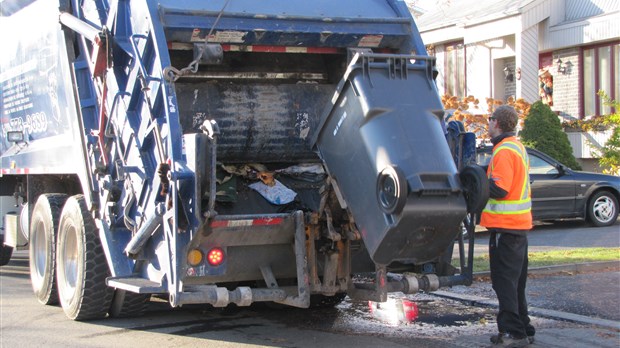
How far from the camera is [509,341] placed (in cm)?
604

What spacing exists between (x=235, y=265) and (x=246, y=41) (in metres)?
1.65

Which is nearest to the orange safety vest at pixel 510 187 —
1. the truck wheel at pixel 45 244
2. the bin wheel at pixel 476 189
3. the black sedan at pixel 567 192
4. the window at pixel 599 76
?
the bin wheel at pixel 476 189

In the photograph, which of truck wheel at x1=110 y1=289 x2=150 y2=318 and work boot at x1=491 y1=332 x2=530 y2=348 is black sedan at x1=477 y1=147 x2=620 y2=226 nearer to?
truck wheel at x1=110 y1=289 x2=150 y2=318

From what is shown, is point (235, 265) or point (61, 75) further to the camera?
point (61, 75)

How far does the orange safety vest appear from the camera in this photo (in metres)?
6.05

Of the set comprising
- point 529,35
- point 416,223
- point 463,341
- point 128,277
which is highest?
point 529,35

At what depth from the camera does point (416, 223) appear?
5305mm

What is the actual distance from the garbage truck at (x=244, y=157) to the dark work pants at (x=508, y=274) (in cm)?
25

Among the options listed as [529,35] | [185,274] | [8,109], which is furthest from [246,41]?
[529,35]

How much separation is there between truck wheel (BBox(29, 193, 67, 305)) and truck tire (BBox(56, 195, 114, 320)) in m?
0.39

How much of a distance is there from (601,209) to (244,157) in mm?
8668

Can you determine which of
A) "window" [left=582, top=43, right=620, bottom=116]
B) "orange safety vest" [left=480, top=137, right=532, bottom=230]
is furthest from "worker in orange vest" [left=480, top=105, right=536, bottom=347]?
"window" [left=582, top=43, right=620, bottom=116]

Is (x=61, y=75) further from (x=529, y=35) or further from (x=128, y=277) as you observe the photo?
(x=529, y=35)

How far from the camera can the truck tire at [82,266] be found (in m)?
7.17
